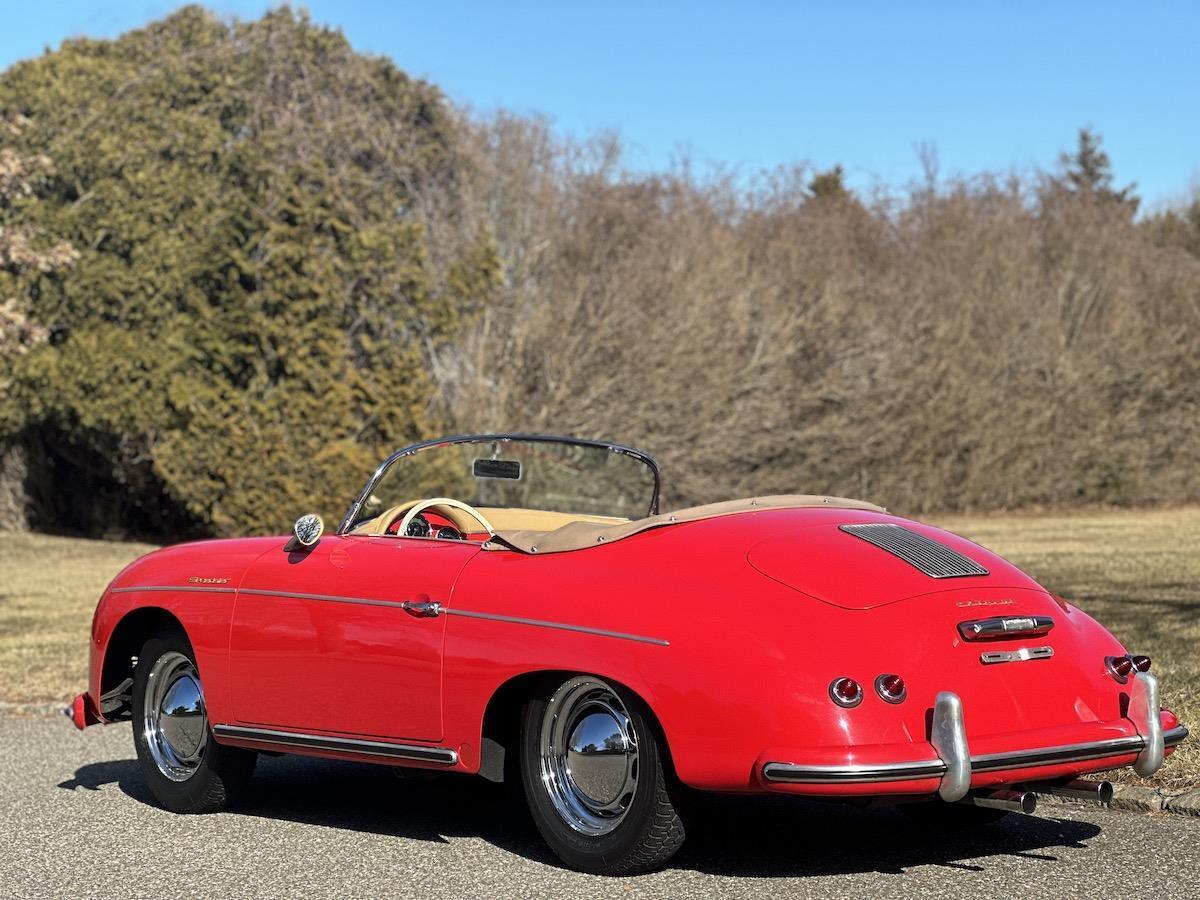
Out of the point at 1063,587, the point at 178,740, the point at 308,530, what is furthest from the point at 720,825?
the point at 1063,587

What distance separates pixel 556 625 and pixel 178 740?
227cm

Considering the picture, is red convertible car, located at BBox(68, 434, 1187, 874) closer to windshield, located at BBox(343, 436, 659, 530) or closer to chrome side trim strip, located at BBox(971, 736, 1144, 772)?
chrome side trim strip, located at BBox(971, 736, 1144, 772)

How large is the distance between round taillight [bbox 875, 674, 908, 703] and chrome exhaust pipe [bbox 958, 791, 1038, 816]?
408mm

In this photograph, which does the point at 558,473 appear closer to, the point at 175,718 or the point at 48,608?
the point at 48,608

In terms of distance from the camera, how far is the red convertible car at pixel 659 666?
490cm

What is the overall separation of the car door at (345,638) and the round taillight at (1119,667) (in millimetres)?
2229

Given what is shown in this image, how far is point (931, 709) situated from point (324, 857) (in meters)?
2.28

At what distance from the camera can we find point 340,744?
20.0ft

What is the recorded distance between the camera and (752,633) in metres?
5.02

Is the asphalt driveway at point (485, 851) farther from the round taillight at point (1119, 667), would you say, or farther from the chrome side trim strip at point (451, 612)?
the chrome side trim strip at point (451, 612)

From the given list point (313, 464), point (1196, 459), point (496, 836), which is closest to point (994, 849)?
point (496, 836)

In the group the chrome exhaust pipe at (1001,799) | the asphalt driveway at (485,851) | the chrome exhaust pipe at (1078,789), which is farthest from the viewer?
the asphalt driveway at (485,851)

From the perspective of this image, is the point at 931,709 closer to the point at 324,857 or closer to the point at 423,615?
the point at 423,615

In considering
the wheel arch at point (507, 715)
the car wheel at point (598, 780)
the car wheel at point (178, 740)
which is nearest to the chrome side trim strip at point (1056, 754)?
the car wheel at point (598, 780)
